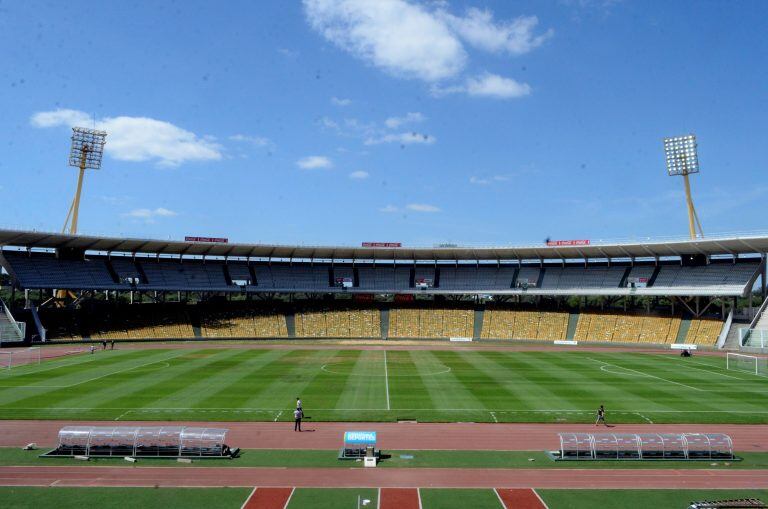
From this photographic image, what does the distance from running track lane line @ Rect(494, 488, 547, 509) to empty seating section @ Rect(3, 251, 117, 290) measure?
62.9 m

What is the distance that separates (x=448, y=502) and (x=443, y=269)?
64.8 meters

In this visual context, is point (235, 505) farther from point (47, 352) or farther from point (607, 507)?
point (47, 352)

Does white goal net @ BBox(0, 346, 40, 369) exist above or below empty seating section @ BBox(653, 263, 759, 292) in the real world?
below

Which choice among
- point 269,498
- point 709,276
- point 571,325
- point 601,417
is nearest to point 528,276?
point 571,325

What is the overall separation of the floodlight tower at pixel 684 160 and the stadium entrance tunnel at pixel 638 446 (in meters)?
58.9

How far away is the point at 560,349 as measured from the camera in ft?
195

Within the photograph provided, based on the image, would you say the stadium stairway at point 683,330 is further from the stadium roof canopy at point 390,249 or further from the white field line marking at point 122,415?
the white field line marking at point 122,415

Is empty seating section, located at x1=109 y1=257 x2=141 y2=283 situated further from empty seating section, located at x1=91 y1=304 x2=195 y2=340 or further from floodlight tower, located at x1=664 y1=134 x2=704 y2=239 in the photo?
floodlight tower, located at x1=664 y1=134 x2=704 y2=239

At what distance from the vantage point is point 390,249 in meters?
74.2

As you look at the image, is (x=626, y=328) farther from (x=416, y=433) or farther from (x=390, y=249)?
(x=416, y=433)

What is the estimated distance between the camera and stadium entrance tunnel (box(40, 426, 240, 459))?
21328mm

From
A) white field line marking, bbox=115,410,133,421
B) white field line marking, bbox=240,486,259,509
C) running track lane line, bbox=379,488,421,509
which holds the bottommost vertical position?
white field line marking, bbox=115,410,133,421

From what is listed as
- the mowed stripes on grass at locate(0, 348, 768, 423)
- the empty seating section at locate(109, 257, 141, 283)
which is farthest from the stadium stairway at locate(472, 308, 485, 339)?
the empty seating section at locate(109, 257, 141, 283)

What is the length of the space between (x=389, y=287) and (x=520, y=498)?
199ft
